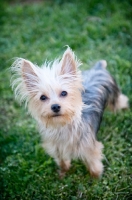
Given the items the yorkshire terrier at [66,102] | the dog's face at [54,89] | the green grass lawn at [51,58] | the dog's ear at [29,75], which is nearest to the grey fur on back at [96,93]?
the yorkshire terrier at [66,102]

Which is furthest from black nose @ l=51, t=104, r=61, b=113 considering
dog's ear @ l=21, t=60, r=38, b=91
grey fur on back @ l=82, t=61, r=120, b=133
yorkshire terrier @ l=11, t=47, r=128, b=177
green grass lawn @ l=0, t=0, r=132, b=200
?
green grass lawn @ l=0, t=0, r=132, b=200

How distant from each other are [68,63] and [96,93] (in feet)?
2.63

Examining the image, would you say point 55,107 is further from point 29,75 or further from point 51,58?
point 51,58

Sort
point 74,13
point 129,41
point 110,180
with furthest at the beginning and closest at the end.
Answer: point 74,13 → point 129,41 → point 110,180

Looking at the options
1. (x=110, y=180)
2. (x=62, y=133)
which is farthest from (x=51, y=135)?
(x=110, y=180)

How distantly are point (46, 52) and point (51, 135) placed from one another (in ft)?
8.98

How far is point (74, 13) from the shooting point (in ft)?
21.9

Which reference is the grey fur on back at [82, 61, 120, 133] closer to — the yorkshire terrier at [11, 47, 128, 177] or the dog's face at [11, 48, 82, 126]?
the yorkshire terrier at [11, 47, 128, 177]

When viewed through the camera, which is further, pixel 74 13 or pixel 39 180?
pixel 74 13

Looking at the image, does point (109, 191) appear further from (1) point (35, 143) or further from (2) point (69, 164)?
(1) point (35, 143)

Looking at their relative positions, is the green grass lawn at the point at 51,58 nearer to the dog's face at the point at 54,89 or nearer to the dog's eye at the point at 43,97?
the dog's face at the point at 54,89

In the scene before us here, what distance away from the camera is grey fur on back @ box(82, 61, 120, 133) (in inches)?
144

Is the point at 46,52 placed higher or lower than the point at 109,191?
higher

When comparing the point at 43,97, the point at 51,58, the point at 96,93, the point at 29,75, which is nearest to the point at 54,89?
the point at 43,97
